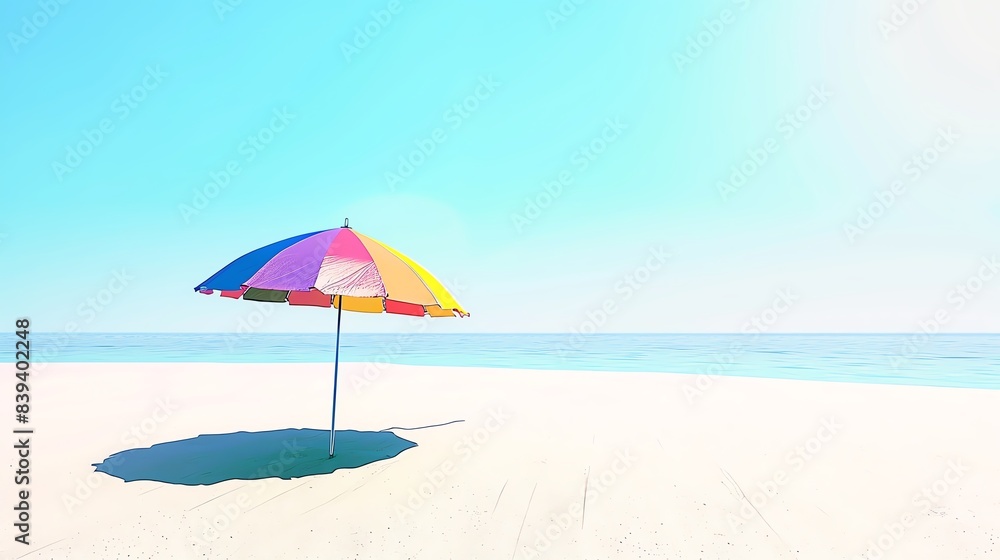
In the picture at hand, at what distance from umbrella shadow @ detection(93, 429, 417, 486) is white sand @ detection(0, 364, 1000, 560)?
23 centimetres

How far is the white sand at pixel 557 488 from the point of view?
11.4 feet

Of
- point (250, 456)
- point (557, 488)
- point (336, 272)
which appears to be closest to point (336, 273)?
point (336, 272)

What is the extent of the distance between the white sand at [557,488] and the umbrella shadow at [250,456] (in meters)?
0.23

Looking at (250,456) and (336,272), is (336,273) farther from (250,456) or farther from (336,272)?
(250,456)

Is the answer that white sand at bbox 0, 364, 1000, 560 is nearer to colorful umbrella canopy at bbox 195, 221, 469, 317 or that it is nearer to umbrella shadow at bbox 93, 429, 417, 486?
umbrella shadow at bbox 93, 429, 417, 486

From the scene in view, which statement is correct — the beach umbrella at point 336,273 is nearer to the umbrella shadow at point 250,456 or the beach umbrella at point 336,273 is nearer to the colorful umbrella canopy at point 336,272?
the colorful umbrella canopy at point 336,272

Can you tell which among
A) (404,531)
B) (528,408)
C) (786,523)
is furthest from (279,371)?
(786,523)

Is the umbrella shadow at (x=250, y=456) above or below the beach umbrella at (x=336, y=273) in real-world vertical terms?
below

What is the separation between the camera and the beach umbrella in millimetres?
4398

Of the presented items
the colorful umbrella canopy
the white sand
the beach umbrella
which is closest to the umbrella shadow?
the white sand

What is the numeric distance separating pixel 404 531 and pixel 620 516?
1651 millimetres

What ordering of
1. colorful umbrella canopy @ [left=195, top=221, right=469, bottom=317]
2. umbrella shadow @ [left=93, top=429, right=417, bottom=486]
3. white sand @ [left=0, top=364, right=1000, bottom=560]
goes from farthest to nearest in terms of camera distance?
umbrella shadow @ [left=93, top=429, right=417, bottom=486], colorful umbrella canopy @ [left=195, top=221, right=469, bottom=317], white sand @ [left=0, top=364, right=1000, bottom=560]

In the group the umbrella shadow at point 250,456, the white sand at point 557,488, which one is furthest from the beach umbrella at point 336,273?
the white sand at point 557,488

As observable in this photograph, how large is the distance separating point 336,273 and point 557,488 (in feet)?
9.05
